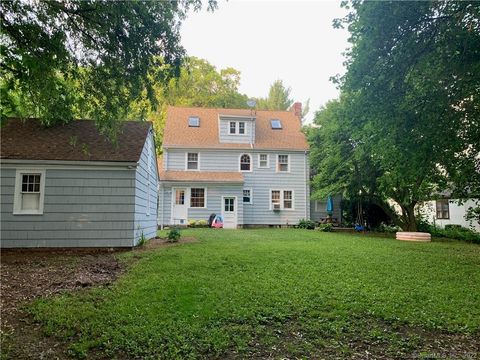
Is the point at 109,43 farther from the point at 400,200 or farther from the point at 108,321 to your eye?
the point at 400,200

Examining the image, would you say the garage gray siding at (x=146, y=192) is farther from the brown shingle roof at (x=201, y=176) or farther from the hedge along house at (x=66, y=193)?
the brown shingle roof at (x=201, y=176)

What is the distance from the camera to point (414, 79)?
6.93 metres

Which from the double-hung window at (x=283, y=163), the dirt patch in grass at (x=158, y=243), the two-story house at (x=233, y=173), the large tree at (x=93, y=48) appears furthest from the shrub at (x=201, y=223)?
the large tree at (x=93, y=48)

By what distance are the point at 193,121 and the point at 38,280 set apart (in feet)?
57.5

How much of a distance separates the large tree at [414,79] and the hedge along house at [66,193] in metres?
6.65

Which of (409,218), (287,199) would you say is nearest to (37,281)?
(287,199)

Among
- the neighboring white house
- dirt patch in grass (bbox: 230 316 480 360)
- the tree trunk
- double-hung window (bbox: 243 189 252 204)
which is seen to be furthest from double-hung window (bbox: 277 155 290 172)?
dirt patch in grass (bbox: 230 316 480 360)

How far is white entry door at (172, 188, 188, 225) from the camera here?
19391 mm

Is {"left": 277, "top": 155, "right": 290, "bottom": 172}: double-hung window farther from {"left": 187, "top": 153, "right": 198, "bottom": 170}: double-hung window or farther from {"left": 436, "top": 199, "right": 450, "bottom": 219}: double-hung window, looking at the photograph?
{"left": 436, "top": 199, "right": 450, "bottom": 219}: double-hung window

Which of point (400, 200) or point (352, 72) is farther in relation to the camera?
point (400, 200)

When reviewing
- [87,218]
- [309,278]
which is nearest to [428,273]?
[309,278]

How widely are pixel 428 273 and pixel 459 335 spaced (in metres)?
3.20

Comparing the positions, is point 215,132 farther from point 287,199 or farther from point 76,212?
point 76,212

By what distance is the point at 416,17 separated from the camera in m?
6.52
